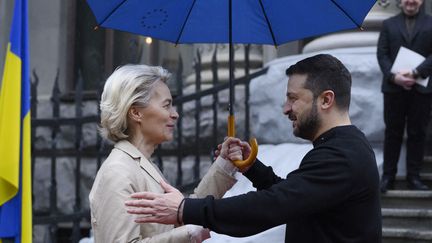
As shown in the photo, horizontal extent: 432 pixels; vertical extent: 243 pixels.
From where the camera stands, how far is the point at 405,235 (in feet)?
20.0

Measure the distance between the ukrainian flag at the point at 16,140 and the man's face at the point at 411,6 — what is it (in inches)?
136

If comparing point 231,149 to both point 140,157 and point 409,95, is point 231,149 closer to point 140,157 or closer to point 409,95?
point 140,157

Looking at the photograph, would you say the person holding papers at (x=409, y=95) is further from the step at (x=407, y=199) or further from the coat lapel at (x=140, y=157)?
the coat lapel at (x=140, y=157)

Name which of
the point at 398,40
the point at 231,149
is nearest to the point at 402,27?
the point at 398,40

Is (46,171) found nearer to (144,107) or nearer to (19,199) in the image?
(19,199)

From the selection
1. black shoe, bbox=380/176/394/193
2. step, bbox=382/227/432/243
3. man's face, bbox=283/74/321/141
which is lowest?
step, bbox=382/227/432/243

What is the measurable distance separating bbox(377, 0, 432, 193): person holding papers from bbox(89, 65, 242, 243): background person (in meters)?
3.40

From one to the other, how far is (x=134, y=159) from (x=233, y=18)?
111 cm

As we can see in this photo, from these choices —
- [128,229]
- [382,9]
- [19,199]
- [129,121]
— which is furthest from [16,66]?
[382,9]

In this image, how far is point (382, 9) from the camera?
7.97 metres

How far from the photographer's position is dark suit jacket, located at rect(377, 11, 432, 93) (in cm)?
675

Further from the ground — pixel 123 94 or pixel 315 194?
pixel 123 94

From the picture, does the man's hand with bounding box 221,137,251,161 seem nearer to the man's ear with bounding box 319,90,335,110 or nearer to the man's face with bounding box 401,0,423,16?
the man's ear with bounding box 319,90,335,110

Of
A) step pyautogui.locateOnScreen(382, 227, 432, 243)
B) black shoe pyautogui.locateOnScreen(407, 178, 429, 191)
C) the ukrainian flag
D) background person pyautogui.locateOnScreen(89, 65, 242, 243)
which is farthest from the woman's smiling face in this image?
black shoe pyautogui.locateOnScreen(407, 178, 429, 191)
